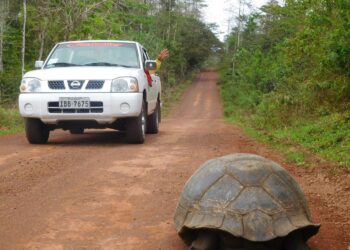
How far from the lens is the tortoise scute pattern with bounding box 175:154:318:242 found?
3322 mm

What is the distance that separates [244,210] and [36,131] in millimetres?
6048

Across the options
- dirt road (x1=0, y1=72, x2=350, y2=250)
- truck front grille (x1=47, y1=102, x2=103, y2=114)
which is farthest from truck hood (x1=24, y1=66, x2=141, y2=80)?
dirt road (x1=0, y1=72, x2=350, y2=250)

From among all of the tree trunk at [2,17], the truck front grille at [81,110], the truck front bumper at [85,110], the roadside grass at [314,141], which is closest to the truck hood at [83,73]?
the truck front bumper at [85,110]

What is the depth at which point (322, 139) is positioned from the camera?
9047mm

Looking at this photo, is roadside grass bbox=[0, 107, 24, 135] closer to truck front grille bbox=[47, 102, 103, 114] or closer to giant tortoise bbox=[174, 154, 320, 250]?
truck front grille bbox=[47, 102, 103, 114]

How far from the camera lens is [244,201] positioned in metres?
3.42

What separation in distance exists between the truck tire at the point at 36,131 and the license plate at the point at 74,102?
665 mm

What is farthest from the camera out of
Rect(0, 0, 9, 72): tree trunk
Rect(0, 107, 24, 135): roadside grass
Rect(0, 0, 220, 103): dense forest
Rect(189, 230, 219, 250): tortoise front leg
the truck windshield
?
Rect(0, 0, 9, 72): tree trunk

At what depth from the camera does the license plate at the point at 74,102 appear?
324 inches

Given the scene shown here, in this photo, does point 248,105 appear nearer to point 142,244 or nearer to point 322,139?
point 322,139

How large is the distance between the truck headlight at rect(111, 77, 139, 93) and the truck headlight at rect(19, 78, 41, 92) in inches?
48.3

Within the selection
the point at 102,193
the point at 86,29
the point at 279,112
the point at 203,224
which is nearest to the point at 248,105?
the point at 86,29

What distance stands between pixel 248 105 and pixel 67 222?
899 inches

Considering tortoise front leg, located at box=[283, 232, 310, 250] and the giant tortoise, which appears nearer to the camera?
the giant tortoise
